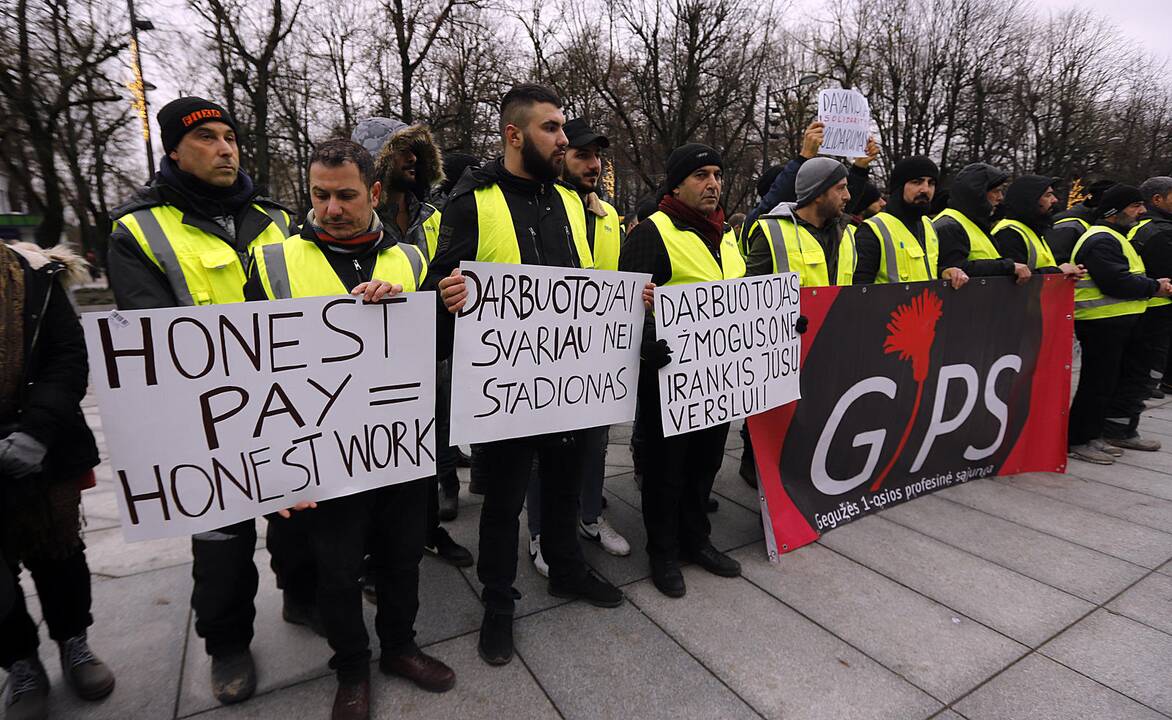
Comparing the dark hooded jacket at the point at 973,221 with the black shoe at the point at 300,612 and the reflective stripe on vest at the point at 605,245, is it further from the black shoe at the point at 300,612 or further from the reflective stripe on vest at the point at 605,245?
the black shoe at the point at 300,612

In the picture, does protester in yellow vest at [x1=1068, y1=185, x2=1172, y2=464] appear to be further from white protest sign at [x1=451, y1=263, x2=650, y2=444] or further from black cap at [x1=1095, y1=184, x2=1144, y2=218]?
white protest sign at [x1=451, y1=263, x2=650, y2=444]

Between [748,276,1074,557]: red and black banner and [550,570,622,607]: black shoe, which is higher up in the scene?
[748,276,1074,557]: red and black banner

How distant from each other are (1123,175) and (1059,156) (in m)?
3.19

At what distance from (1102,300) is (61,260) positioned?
6.28m

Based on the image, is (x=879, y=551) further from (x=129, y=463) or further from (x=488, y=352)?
(x=129, y=463)

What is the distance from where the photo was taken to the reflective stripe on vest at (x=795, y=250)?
10.7 feet

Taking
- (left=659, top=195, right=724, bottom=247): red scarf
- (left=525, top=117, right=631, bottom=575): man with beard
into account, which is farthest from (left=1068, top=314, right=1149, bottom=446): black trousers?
(left=525, top=117, right=631, bottom=575): man with beard

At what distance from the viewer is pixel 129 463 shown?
1.78m

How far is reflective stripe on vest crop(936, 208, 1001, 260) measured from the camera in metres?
4.18

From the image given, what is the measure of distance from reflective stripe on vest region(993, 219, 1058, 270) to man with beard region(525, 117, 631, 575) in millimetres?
3263

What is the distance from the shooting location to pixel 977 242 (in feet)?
13.7

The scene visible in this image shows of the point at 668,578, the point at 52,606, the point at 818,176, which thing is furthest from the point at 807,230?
the point at 52,606

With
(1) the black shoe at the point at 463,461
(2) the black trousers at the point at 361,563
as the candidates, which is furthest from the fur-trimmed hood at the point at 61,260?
(1) the black shoe at the point at 463,461

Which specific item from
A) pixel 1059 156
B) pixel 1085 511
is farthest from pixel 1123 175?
pixel 1085 511
